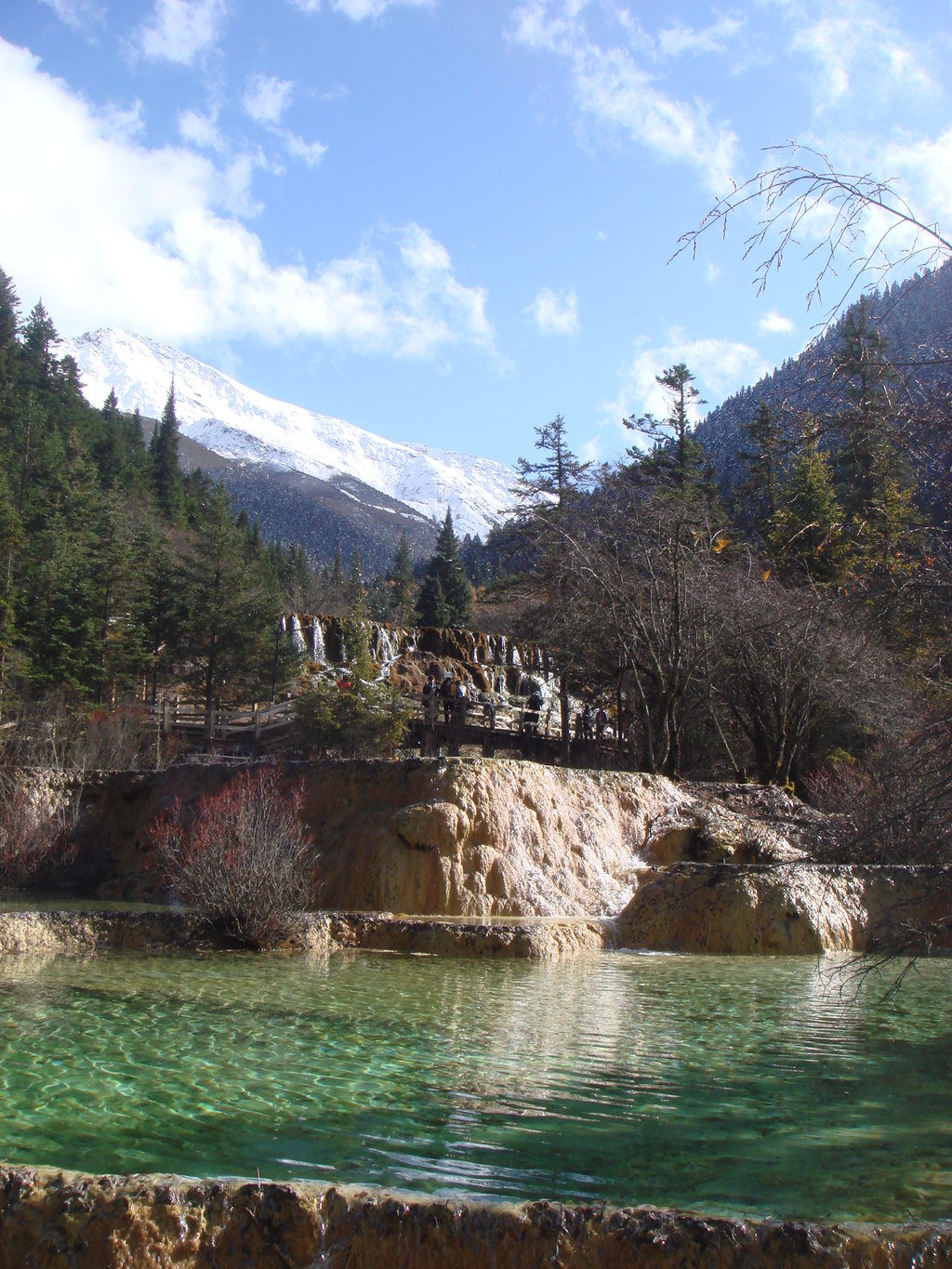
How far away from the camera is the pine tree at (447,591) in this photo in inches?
2960

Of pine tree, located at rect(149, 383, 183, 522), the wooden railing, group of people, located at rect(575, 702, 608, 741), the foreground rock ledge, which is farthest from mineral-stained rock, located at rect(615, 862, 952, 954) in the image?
pine tree, located at rect(149, 383, 183, 522)

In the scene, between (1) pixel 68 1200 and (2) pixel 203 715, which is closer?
(1) pixel 68 1200

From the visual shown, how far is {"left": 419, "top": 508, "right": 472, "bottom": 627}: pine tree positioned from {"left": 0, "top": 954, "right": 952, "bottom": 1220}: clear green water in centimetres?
6349

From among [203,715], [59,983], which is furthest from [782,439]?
[203,715]

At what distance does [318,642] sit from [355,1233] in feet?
185

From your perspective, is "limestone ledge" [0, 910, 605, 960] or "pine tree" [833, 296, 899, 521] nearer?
"pine tree" [833, 296, 899, 521]

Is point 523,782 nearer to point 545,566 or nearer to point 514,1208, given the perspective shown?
point 545,566

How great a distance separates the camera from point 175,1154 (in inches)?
220

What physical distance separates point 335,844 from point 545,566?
413 inches

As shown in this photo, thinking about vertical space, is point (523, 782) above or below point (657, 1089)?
above

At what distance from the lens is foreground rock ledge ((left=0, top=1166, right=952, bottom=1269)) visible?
14.1 ft

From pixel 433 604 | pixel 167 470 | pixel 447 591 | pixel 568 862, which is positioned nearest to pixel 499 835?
pixel 568 862

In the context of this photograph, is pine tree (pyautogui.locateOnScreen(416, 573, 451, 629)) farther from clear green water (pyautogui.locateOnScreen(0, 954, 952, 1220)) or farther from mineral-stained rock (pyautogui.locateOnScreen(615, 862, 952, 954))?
clear green water (pyautogui.locateOnScreen(0, 954, 952, 1220))

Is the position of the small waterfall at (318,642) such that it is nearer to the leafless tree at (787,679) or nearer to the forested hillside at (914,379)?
the leafless tree at (787,679)
